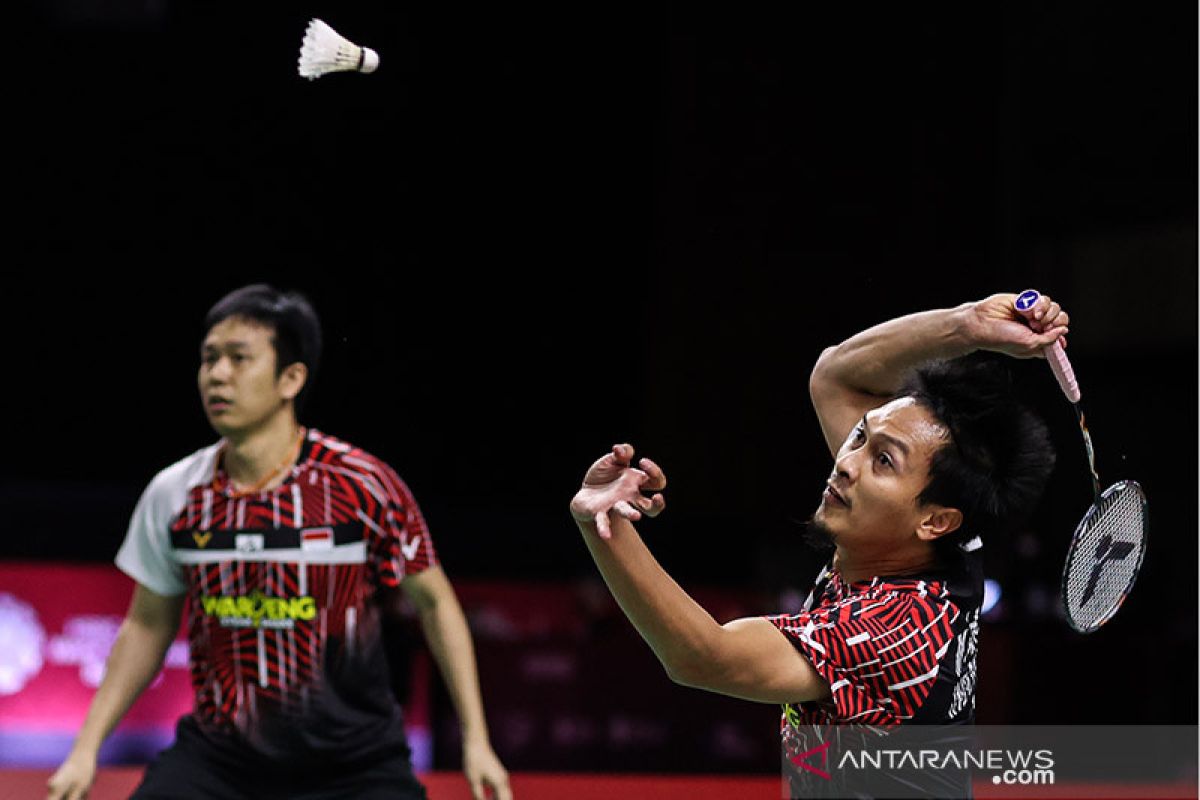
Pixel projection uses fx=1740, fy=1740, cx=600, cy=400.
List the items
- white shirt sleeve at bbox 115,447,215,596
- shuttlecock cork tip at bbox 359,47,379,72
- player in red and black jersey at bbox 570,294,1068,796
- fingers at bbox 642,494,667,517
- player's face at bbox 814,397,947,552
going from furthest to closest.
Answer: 1. white shirt sleeve at bbox 115,447,215,596
2. shuttlecock cork tip at bbox 359,47,379,72
3. player's face at bbox 814,397,947,552
4. player in red and black jersey at bbox 570,294,1068,796
5. fingers at bbox 642,494,667,517

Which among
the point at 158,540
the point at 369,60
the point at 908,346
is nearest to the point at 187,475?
the point at 158,540

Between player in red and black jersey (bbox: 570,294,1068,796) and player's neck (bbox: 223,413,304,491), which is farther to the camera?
player's neck (bbox: 223,413,304,491)

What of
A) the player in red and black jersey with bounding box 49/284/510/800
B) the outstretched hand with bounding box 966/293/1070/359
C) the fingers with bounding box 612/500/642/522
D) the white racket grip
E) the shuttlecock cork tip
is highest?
the shuttlecock cork tip

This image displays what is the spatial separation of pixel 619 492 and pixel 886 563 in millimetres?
510

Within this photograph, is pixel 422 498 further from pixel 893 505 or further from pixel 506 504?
pixel 893 505

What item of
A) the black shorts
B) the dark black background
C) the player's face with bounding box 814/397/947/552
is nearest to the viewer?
the player's face with bounding box 814/397/947/552

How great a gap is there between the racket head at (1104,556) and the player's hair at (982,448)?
0.32ft

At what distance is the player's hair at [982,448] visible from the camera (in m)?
2.16

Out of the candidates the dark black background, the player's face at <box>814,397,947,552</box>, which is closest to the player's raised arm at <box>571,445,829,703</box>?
the player's face at <box>814,397,947,552</box>

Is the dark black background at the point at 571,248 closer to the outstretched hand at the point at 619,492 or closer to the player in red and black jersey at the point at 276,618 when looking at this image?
the player in red and black jersey at the point at 276,618

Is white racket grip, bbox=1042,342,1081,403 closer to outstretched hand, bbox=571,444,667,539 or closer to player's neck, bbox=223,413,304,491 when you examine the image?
outstretched hand, bbox=571,444,667,539

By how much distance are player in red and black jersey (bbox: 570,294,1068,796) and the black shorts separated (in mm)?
1231

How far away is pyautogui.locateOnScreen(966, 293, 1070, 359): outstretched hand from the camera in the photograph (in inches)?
84.9

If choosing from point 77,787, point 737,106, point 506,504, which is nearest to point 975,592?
point 77,787
